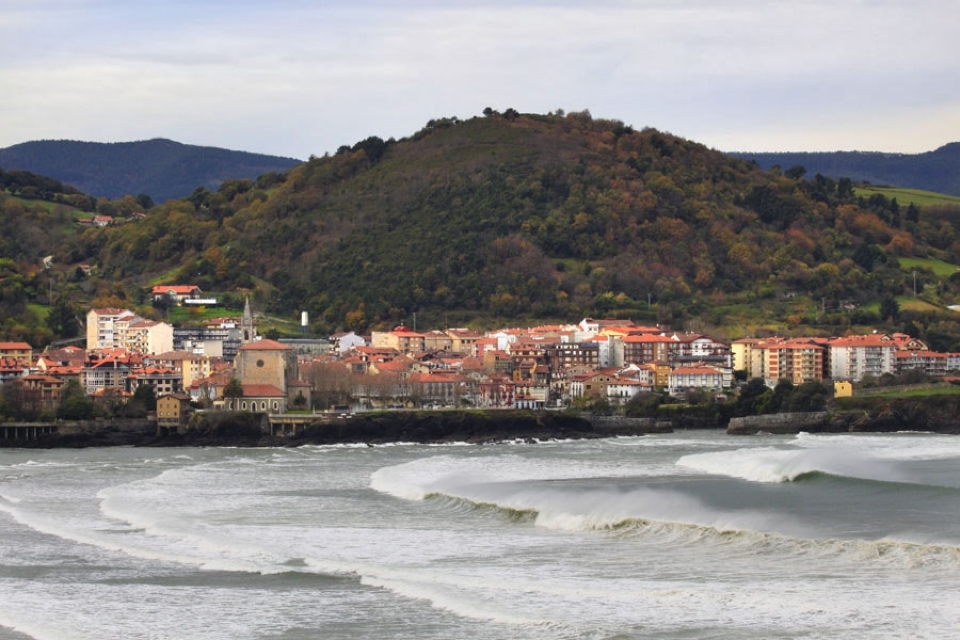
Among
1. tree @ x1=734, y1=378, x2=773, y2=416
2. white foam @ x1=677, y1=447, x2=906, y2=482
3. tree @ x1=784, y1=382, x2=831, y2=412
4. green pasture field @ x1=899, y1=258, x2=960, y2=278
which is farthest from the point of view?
green pasture field @ x1=899, y1=258, x2=960, y2=278

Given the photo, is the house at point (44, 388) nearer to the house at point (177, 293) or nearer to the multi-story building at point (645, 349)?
the multi-story building at point (645, 349)

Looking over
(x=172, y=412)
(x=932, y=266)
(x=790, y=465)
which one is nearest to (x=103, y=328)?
(x=172, y=412)

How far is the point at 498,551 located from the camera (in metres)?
28.2

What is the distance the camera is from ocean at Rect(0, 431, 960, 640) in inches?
853

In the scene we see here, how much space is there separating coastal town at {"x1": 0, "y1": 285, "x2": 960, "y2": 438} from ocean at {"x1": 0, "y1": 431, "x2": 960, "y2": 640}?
84.4 feet

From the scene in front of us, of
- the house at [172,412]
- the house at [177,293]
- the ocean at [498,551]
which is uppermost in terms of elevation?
the house at [177,293]

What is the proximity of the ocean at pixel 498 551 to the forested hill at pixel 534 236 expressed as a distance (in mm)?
61048

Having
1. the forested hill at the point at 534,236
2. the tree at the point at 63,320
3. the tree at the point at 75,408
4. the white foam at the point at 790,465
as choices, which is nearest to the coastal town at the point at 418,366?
the tree at the point at 75,408

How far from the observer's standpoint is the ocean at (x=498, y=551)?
21.7 meters

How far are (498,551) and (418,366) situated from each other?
56.0 metres

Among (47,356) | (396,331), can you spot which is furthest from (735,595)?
(396,331)

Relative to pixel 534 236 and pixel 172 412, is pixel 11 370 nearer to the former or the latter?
pixel 172 412

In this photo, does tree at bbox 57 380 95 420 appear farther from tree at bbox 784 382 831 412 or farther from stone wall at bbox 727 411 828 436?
tree at bbox 784 382 831 412

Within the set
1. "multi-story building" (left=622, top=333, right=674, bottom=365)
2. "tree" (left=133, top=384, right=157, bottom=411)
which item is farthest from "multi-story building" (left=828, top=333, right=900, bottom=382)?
"tree" (left=133, top=384, right=157, bottom=411)
